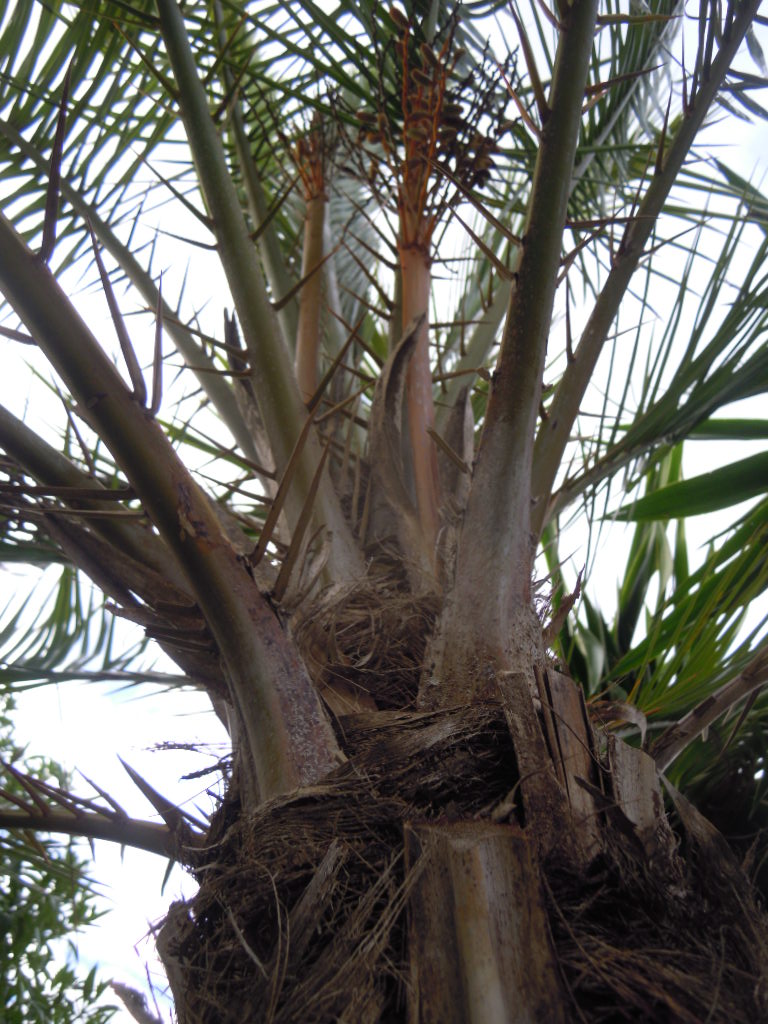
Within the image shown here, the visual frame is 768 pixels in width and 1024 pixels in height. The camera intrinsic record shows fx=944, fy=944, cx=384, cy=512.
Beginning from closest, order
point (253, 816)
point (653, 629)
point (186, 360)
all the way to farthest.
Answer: point (253, 816), point (653, 629), point (186, 360)

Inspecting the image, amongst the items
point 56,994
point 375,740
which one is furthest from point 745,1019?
point 56,994

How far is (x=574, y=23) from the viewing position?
1360mm

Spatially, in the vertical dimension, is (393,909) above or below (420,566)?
below

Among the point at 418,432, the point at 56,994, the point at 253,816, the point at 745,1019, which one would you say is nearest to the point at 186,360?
the point at 418,432

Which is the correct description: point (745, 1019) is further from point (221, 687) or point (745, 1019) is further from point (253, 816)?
point (221, 687)

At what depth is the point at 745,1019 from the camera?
81cm

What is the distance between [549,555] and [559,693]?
123 centimetres

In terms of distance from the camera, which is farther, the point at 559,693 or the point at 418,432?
the point at 418,432

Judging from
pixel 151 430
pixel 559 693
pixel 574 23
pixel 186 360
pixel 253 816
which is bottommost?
pixel 253 816

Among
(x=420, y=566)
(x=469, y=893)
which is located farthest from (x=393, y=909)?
(x=420, y=566)

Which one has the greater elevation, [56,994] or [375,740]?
[375,740]

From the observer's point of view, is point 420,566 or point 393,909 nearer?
point 393,909

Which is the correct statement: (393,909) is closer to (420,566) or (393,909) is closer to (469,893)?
(469,893)

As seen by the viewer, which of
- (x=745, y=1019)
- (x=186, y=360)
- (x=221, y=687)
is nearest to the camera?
(x=745, y=1019)
